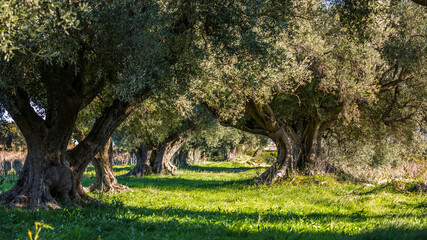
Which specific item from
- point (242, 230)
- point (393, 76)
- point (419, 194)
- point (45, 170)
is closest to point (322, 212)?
point (242, 230)

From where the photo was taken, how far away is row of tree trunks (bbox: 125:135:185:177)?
33.9m

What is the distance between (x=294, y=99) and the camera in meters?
19.4

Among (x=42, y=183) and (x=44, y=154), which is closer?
(x=42, y=183)

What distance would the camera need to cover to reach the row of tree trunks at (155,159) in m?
33.9

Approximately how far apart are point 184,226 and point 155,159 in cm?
2771

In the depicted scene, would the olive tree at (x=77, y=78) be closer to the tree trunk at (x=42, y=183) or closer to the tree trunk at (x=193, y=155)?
the tree trunk at (x=42, y=183)

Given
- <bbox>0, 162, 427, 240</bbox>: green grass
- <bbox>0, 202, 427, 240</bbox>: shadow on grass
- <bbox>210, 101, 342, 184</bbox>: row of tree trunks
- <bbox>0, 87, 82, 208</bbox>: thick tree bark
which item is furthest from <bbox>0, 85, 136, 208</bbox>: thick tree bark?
<bbox>210, 101, 342, 184</bbox>: row of tree trunks

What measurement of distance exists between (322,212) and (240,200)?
4.11m

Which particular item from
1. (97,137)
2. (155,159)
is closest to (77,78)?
(97,137)

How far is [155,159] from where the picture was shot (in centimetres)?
3503

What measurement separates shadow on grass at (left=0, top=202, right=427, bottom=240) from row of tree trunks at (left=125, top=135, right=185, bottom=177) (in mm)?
23920

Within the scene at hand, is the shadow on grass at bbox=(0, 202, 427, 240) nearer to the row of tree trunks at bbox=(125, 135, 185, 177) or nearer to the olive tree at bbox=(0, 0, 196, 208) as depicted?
the olive tree at bbox=(0, 0, 196, 208)

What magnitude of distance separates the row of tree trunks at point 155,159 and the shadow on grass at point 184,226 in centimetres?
2392

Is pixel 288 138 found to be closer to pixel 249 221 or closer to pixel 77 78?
pixel 249 221
